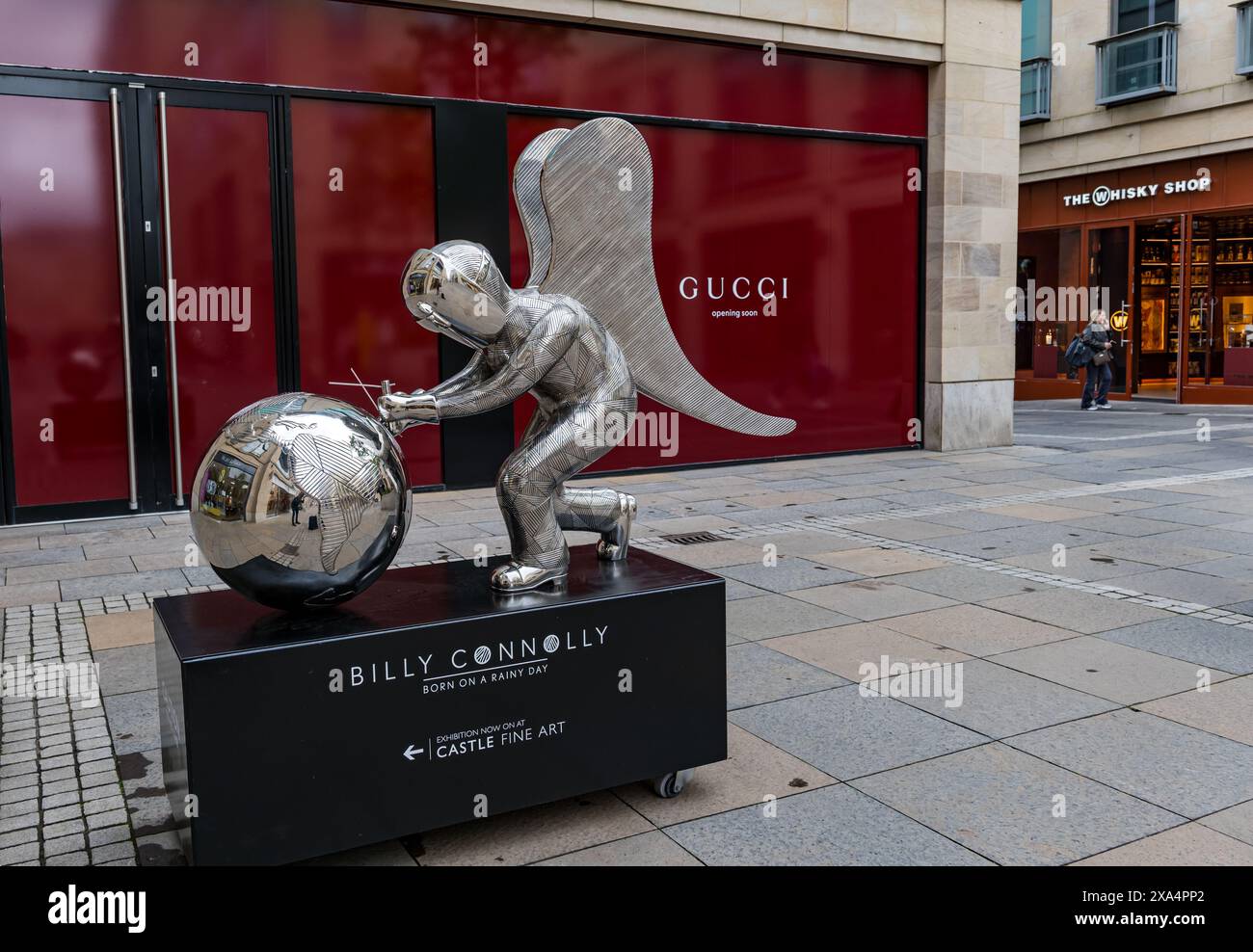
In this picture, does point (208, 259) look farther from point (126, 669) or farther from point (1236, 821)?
point (1236, 821)

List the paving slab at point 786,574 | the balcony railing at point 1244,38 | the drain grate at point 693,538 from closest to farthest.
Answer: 1. the paving slab at point 786,574
2. the drain grate at point 693,538
3. the balcony railing at point 1244,38

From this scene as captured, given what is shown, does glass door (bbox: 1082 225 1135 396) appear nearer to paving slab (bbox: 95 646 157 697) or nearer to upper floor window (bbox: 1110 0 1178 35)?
upper floor window (bbox: 1110 0 1178 35)

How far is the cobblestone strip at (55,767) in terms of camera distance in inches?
142

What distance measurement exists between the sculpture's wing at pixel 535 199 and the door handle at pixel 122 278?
6990 mm

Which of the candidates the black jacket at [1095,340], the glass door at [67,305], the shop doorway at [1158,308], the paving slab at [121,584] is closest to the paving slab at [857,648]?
the paving slab at [121,584]

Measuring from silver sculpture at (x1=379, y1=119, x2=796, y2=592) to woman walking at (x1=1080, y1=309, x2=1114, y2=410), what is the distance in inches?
731

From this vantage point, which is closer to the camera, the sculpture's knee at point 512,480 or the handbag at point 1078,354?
the sculpture's knee at point 512,480

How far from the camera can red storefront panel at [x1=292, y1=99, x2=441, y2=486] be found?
35.0 feet

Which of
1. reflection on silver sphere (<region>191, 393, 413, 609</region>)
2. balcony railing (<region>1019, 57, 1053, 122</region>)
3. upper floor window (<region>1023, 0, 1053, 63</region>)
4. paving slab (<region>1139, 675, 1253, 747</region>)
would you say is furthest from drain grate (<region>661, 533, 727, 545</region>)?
upper floor window (<region>1023, 0, 1053, 63</region>)

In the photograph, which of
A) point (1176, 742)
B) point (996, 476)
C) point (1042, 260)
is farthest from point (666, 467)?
point (1042, 260)

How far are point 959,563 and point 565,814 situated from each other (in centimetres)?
463

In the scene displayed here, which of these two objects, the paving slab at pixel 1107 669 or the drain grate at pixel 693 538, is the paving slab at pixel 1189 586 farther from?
the drain grate at pixel 693 538

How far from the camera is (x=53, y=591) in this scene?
7219 mm

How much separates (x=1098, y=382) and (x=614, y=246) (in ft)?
63.8
